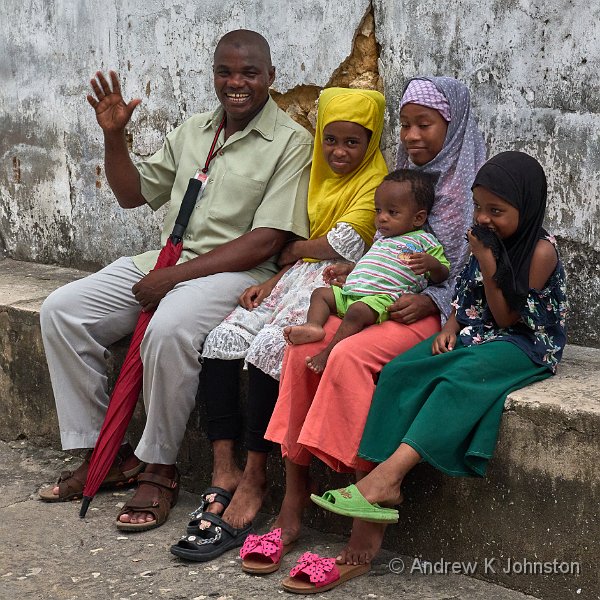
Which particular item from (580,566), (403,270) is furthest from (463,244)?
(580,566)

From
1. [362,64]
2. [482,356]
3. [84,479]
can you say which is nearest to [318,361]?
[482,356]

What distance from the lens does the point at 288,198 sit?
4.09 metres

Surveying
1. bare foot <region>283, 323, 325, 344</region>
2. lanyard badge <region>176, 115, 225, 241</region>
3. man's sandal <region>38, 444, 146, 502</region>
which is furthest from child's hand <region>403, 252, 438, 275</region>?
man's sandal <region>38, 444, 146, 502</region>

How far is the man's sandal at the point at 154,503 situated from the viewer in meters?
3.76

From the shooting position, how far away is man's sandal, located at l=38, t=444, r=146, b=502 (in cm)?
412

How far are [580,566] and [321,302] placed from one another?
3.94ft

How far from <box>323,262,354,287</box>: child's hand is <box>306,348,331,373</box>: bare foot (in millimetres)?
440

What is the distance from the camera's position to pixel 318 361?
3.41 m

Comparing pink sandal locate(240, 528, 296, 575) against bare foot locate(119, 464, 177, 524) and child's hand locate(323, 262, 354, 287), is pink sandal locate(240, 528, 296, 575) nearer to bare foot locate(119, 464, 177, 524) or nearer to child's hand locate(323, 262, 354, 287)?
bare foot locate(119, 464, 177, 524)

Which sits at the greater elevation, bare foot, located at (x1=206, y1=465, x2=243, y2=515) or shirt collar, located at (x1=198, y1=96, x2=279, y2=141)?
shirt collar, located at (x1=198, y1=96, x2=279, y2=141)

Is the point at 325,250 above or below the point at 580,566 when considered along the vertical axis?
above

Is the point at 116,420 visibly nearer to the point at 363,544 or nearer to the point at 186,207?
the point at 186,207

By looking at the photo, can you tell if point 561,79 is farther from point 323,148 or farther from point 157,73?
point 157,73

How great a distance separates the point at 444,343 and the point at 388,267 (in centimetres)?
36
